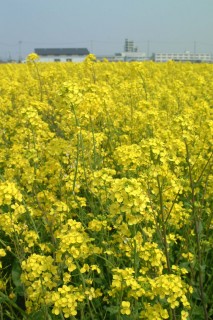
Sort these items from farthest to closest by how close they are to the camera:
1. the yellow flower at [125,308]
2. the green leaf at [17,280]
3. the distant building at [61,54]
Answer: the distant building at [61,54], the green leaf at [17,280], the yellow flower at [125,308]

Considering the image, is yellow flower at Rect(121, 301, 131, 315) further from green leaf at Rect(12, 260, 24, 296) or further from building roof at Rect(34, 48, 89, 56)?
building roof at Rect(34, 48, 89, 56)

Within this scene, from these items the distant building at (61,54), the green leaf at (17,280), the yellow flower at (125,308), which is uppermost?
the distant building at (61,54)

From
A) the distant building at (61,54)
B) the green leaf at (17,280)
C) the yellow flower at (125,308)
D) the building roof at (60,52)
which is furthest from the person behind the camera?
the building roof at (60,52)

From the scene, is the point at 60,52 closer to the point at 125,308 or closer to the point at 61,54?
the point at 61,54

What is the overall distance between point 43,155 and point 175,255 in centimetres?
118

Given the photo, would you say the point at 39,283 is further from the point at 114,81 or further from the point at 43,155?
the point at 114,81

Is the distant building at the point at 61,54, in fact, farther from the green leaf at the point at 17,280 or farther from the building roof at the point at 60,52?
the green leaf at the point at 17,280

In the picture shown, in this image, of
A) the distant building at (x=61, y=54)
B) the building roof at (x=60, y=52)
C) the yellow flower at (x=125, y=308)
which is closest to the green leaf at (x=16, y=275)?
the yellow flower at (x=125, y=308)

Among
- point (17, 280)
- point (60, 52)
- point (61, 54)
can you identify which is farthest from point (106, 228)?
point (60, 52)

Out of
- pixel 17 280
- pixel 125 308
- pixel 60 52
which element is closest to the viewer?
pixel 125 308

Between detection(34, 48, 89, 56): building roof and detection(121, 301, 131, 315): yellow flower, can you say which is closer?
detection(121, 301, 131, 315): yellow flower

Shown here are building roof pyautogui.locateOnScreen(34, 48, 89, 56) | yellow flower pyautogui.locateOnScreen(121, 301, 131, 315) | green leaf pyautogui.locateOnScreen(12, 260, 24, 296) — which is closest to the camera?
yellow flower pyautogui.locateOnScreen(121, 301, 131, 315)

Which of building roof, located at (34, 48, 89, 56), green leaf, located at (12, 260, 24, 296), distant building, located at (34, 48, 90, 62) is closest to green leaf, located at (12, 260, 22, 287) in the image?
green leaf, located at (12, 260, 24, 296)

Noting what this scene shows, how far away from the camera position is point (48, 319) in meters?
1.91
